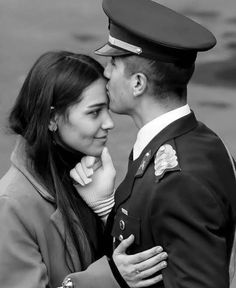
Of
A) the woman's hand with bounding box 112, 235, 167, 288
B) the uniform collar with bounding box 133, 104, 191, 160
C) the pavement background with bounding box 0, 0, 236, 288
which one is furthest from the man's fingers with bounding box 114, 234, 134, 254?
the pavement background with bounding box 0, 0, 236, 288

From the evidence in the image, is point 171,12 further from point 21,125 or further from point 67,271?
point 67,271

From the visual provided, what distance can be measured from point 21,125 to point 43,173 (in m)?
0.15

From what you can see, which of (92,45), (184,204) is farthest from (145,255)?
(92,45)

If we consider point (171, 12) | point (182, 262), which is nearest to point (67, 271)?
point (182, 262)

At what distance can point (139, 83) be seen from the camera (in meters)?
3.00

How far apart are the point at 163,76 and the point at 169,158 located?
0.21m

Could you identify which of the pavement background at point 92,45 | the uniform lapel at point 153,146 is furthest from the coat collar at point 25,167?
the pavement background at point 92,45

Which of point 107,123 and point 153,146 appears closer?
point 153,146

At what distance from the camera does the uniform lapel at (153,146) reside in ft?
9.83

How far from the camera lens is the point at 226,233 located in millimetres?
2979

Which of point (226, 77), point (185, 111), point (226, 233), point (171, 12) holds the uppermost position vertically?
point (171, 12)

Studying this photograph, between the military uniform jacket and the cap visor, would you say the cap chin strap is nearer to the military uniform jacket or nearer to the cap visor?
the cap visor

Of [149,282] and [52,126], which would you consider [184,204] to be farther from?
[52,126]

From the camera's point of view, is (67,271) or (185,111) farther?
(67,271)
